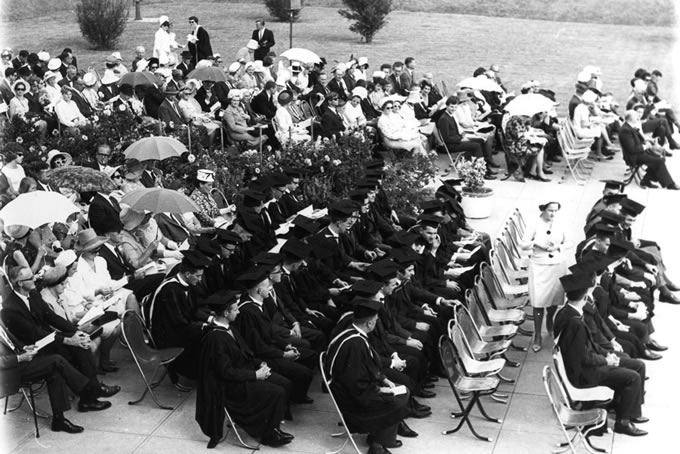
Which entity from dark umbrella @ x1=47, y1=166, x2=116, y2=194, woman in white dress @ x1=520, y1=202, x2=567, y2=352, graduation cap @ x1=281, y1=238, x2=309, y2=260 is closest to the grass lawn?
dark umbrella @ x1=47, y1=166, x2=116, y2=194

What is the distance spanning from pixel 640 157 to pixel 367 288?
10.5m

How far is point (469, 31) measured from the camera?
35.4 meters

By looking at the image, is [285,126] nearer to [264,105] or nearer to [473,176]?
[264,105]

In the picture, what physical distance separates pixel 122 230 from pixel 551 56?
79.4 ft

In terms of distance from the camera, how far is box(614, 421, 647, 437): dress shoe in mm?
9930

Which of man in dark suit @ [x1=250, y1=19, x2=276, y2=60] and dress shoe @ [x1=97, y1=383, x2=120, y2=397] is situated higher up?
man in dark suit @ [x1=250, y1=19, x2=276, y2=60]

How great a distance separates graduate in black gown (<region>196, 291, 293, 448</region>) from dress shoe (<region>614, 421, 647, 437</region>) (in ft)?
10.5

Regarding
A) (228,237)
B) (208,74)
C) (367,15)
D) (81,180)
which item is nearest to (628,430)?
(228,237)

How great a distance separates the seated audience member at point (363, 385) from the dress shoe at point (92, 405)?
2.40 metres

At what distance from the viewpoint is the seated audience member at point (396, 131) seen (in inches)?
723

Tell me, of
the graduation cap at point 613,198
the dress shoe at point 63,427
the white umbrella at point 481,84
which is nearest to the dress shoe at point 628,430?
the graduation cap at point 613,198

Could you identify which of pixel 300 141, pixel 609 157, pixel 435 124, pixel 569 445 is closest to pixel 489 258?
pixel 569 445

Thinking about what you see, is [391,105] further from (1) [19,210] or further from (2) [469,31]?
(2) [469,31]

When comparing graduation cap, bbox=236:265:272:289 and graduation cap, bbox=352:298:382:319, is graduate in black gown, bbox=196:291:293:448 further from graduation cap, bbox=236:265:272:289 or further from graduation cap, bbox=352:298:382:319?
graduation cap, bbox=352:298:382:319
